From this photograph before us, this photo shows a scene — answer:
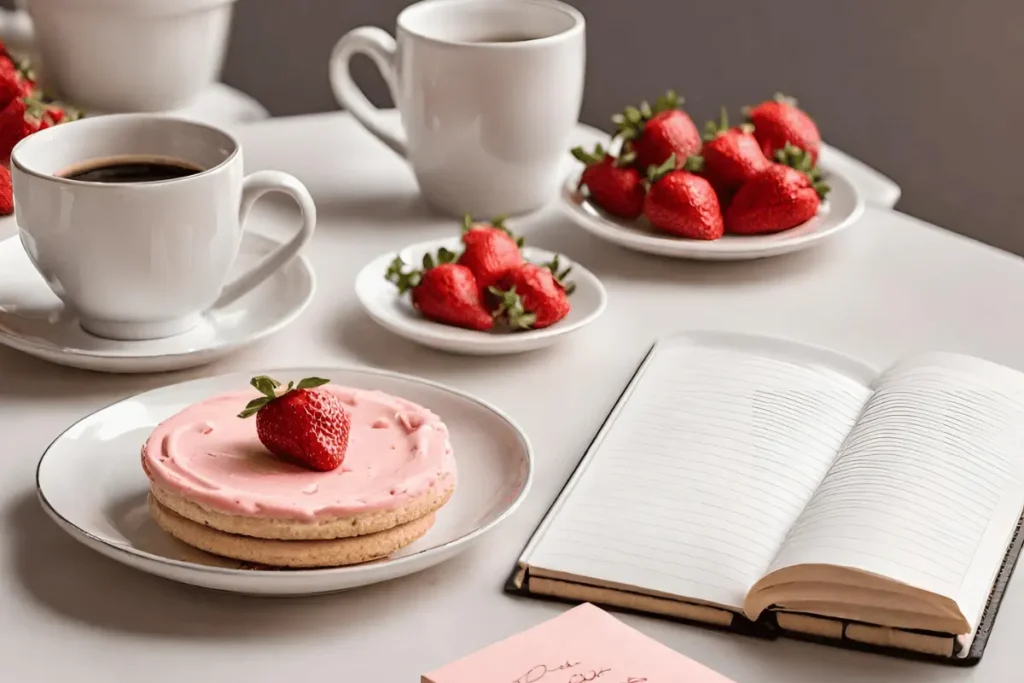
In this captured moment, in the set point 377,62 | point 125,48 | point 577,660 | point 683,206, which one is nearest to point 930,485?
point 577,660

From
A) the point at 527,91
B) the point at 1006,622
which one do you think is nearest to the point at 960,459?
the point at 1006,622

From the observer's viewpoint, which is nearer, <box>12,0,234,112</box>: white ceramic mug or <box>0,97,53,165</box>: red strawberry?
<box>0,97,53,165</box>: red strawberry

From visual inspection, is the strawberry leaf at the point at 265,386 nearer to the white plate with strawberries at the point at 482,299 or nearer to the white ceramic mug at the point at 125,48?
the white plate with strawberries at the point at 482,299

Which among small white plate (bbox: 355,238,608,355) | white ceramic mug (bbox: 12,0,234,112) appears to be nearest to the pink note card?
small white plate (bbox: 355,238,608,355)

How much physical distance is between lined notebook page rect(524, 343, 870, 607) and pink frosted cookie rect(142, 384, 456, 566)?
0.09 m

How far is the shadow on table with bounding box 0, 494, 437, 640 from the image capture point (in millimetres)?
765

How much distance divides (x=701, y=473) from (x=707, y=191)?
0.49 metres

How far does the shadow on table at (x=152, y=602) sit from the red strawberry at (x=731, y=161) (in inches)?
26.8

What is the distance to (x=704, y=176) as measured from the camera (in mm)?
1376

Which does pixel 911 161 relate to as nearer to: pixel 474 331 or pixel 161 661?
pixel 474 331

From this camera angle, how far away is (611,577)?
0.79 m

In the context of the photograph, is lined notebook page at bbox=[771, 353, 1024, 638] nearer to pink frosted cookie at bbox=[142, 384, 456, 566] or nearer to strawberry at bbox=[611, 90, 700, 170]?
pink frosted cookie at bbox=[142, 384, 456, 566]

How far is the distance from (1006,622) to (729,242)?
593 mm

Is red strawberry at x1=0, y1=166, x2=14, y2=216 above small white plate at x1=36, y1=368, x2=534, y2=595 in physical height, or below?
below
